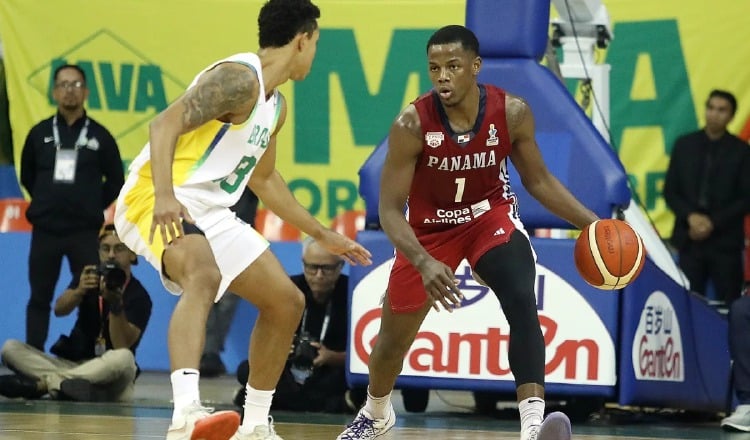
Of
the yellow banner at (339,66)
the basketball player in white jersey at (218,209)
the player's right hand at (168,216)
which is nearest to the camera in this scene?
the player's right hand at (168,216)

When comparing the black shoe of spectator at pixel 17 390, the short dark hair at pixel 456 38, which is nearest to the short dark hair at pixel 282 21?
the short dark hair at pixel 456 38

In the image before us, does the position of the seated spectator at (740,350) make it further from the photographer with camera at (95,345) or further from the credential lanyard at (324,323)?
the photographer with camera at (95,345)

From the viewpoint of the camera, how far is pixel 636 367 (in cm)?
841

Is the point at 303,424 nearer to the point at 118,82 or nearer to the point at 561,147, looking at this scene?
the point at 561,147

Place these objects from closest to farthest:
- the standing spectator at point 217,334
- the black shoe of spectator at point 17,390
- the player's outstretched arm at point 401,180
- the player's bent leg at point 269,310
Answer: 1. the player's bent leg at point 269,310
2. the player's outstretched arm at point 401,180
3. the black shoe of spectator at point 17,390
4. the standing spectator at point 217,334

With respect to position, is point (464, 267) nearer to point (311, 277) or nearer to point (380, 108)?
point (311, 277)

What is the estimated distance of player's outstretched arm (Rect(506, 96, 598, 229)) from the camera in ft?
21.2

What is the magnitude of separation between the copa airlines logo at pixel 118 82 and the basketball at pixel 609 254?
20.7 ft

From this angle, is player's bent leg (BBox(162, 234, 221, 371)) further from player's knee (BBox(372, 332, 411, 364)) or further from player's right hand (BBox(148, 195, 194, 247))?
player's knee (BBox(372, 332, 411, 364))

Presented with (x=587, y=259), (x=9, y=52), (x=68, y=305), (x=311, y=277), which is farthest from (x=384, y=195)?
(x=9, y=52)

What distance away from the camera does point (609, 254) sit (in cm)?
637

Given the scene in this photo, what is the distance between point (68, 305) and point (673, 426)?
13.4ft

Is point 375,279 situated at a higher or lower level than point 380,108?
lower

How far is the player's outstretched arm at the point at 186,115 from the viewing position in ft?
18.1
